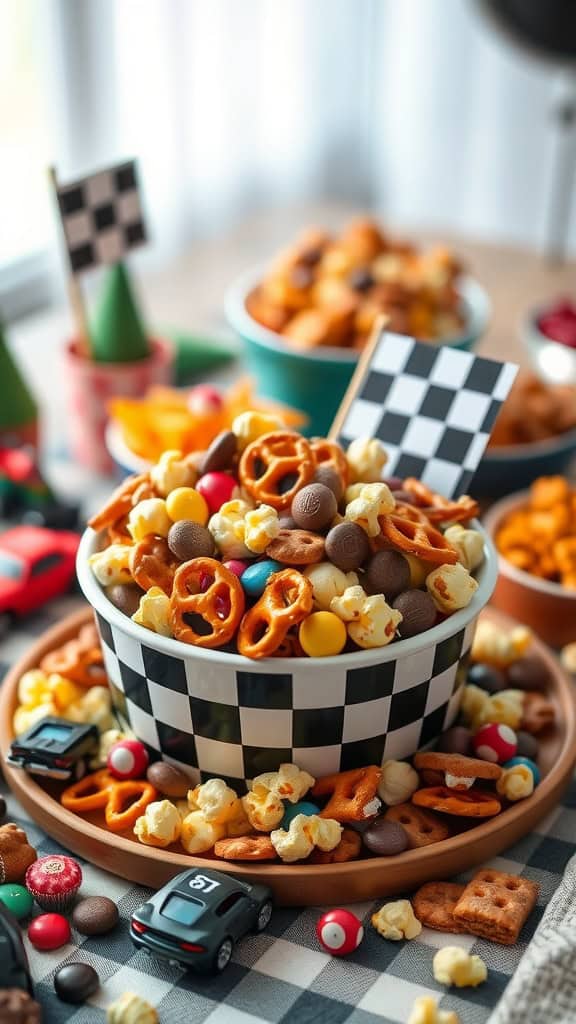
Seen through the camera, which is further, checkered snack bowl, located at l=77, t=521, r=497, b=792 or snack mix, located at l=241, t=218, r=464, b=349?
snack mix, located at l=241, t=218, r=464, b=349

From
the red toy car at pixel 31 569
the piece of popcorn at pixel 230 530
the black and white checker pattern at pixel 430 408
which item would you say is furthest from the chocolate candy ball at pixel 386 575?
the red toy car at pixel 31 569

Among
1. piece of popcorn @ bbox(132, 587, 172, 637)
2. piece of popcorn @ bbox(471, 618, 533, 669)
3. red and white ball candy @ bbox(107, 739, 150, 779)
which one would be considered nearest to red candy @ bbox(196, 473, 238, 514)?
piece of popcorn @ bbox(132, 587, 172, 637)

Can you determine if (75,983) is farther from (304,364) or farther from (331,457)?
(304,364)

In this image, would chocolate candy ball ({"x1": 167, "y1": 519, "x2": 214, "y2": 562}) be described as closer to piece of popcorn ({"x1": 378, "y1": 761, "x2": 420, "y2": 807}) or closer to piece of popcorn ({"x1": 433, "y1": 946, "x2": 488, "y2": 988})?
piece of popcorn ({"x1": 378, "y1": 761, "x2": 420, "y2": 807})

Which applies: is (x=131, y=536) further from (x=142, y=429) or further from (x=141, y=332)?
(x=141, y=332)

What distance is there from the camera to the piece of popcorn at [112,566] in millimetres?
1004

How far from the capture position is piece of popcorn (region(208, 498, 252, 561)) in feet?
3.23

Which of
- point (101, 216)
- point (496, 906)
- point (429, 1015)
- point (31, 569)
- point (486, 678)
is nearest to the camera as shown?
point (429, 1015)

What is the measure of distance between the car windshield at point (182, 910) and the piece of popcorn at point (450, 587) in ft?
1.01

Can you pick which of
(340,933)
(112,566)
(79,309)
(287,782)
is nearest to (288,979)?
(340,933)

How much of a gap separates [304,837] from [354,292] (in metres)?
0.88

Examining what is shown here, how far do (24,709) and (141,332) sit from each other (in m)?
0.68

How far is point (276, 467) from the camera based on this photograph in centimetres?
102

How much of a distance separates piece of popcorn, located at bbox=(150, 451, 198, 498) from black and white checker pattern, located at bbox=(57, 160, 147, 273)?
0.56 meters
